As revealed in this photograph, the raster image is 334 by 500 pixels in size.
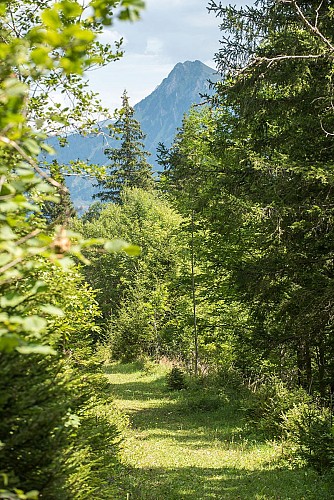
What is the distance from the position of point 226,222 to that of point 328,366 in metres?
3.44

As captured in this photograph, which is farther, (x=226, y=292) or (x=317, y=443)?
(x=226, y=292)

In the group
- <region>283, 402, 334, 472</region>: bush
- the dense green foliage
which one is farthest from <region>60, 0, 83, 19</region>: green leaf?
<region>283, 402, 334, 472</region>: bush

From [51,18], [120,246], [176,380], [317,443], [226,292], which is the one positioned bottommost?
[317,443]

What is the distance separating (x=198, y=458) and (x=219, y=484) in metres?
1.60

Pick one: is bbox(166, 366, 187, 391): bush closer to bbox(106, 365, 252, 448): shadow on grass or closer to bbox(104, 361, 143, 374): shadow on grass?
bbox(106, 365, 252, 448): shadow on grass

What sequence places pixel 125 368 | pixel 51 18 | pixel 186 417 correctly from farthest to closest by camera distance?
1. pixel 125 368
2. pixel 186 417
3. pixel 51 18

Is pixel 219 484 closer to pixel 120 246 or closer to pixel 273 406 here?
pixel 273 406

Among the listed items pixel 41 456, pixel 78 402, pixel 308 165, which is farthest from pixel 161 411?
pixel 41 456

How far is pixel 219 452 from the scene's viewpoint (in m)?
9.50

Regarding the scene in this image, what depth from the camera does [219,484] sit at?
748 cm

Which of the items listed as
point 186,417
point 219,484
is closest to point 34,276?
point 219,484

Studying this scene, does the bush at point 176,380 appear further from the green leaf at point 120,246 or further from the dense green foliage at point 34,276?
the green leaf at point 120,246

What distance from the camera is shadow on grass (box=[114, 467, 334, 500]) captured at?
670 centimetres

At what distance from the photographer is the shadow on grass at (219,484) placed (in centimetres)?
670
